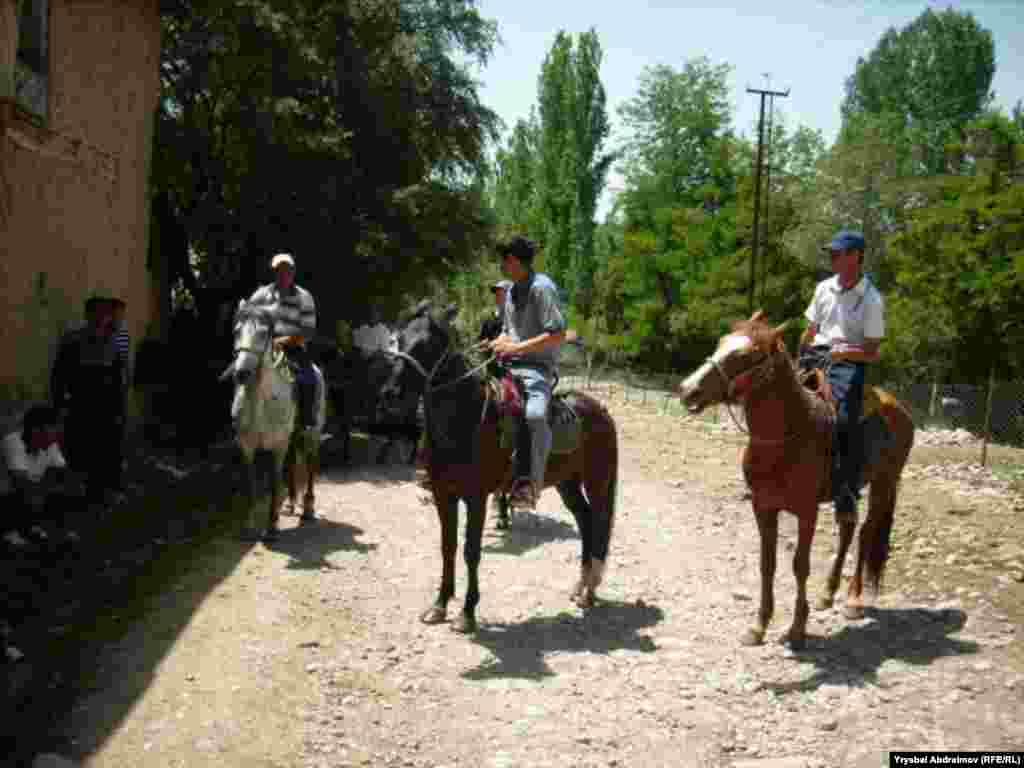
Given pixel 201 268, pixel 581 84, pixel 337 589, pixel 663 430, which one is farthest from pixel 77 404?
pixel 581 84

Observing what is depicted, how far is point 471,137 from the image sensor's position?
16578 millimetres

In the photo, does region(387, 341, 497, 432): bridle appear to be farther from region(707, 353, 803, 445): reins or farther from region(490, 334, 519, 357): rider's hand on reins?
region(707, 353, 803, 445): reins

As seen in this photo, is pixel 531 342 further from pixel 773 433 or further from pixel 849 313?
pixel 849 313

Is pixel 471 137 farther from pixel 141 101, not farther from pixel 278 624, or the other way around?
pixel 278 624

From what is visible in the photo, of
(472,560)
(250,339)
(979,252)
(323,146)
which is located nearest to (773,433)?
(472,560)

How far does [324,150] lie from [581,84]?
4014 cm

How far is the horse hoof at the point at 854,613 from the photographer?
7051 mm

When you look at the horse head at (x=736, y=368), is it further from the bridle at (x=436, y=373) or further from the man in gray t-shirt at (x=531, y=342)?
the bridle at (x=436, y=373)

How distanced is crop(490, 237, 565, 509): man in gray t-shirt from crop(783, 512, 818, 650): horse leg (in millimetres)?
1880

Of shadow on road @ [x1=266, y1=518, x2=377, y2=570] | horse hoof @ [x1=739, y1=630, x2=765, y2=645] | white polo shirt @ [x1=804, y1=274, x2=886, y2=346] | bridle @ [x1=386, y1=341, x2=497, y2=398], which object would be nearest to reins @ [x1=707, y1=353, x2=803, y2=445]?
white polo shirt @ [x1=804, y1=274, x2=886, y2=346]

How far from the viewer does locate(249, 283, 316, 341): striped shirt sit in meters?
9.20

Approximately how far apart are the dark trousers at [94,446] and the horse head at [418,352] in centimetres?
571

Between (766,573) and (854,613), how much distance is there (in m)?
1.14

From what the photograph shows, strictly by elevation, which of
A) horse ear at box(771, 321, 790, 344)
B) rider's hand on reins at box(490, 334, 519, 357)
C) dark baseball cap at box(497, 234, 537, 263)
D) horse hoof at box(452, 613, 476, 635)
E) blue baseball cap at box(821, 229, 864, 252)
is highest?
blue baseball cap at box(821, 229, 864, 252)
